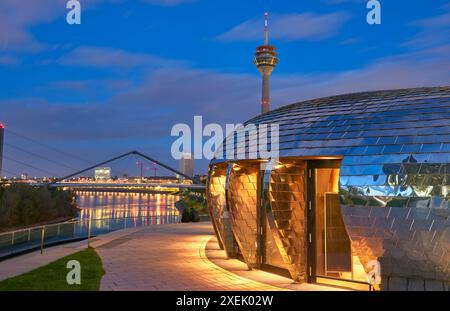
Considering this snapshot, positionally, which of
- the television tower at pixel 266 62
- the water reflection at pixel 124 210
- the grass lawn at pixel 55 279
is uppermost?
the television tower at pixel 266 62

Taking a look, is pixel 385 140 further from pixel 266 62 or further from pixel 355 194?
pixel 266 62

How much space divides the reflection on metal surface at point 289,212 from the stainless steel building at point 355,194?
3 centimetres

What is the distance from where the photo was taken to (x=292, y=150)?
1345 centimetres

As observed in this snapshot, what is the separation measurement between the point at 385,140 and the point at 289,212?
3911 mm

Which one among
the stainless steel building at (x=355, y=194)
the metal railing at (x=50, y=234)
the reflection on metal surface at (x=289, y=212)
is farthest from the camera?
the metal railing at (x=50, y=234)

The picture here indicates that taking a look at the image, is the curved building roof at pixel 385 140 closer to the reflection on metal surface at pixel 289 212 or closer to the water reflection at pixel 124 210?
the reflection on metal surface at pixel 289 212

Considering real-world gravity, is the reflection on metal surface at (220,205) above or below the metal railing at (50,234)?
above

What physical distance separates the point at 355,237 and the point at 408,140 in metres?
3.44

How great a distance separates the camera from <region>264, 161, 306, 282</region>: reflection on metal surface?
12.9 metres

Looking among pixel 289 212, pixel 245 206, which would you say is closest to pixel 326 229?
pixel 289 212

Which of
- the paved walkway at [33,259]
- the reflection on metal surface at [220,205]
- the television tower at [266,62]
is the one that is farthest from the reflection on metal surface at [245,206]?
the television tower at [266,62]

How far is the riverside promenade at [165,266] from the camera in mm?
12227
